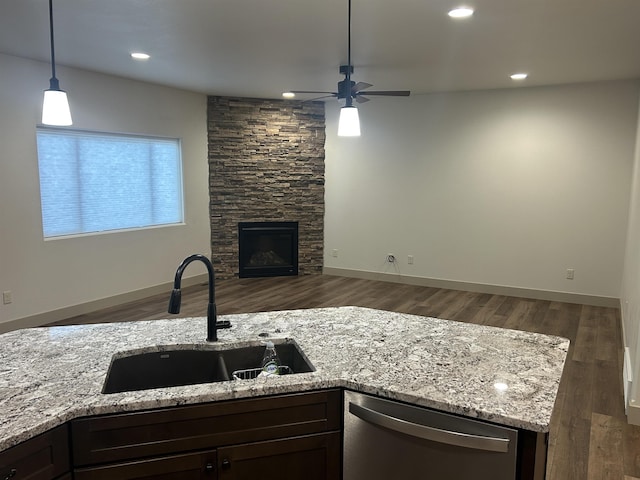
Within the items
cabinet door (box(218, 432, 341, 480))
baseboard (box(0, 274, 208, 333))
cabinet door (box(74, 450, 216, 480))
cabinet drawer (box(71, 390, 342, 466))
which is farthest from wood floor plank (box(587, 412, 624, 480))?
baseboard (box(0, 274, 208, 333))

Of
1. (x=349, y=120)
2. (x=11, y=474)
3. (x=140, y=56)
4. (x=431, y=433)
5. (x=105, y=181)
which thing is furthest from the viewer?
(x=105, y=181)

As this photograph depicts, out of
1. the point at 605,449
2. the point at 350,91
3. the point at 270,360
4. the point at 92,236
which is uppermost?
the point at 350,91

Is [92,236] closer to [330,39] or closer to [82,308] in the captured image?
[82,308]

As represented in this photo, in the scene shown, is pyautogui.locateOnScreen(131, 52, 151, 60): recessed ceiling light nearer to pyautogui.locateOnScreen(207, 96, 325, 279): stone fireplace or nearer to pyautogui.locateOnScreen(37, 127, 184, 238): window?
pyautogui.locateOnScreen(37, 127, 184, 238): window

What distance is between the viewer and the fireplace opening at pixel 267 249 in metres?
7.22

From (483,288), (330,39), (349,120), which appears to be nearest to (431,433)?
(349,120)

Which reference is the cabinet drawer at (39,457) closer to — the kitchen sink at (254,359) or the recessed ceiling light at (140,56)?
the kitchen sink at (254,359)

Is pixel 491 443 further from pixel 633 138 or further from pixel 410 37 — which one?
pixel 633 138

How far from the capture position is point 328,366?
67.5 inches

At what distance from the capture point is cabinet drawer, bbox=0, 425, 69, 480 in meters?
1.25

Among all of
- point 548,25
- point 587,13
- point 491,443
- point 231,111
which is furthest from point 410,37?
point 231,111

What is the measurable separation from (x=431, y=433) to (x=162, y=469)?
0.83 meters

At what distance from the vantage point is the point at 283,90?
6.25 m

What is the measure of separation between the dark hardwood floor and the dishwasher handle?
153 cm
